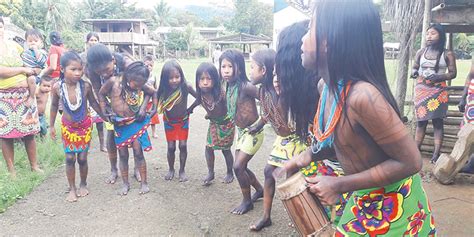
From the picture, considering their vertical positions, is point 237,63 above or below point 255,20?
below

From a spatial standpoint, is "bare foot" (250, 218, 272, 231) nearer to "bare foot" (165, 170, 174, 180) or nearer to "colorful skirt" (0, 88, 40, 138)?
"bare foot" (165, 170, 174, 180)

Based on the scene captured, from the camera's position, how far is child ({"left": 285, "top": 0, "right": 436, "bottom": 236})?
4.34 feet

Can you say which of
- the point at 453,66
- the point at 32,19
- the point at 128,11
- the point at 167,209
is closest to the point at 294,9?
the point at 453,66

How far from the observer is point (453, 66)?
15.7 ft

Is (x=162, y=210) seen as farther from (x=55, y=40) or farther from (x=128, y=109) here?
(x=55, y=40)

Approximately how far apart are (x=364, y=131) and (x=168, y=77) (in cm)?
314

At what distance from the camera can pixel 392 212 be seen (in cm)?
143

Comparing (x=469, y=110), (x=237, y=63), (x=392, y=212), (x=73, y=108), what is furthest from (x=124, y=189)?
(x=469, y=110)

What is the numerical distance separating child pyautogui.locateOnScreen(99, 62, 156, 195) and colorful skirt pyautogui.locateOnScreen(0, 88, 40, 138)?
1.00 meters

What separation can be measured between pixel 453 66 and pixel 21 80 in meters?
5.27

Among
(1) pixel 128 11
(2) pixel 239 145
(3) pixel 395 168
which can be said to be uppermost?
(1) pixel 128 11

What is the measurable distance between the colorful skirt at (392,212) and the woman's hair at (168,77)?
3.03m

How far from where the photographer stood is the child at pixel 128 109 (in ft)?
13.2

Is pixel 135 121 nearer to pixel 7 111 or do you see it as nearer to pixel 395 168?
pixel 7 111
